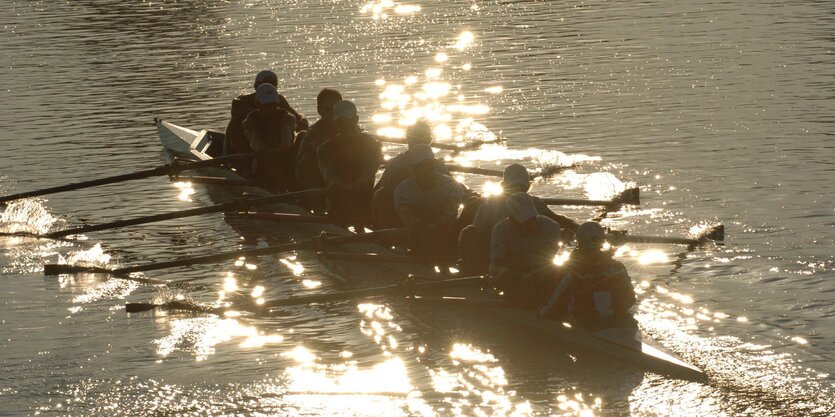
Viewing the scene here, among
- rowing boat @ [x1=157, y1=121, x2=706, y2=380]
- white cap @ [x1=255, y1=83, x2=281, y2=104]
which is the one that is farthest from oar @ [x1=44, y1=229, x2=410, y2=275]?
white cap @ [x1=255, y1=83, x2=281, y2=104]

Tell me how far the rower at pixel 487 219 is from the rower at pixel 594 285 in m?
1.38

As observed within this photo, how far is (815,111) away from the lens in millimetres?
27750

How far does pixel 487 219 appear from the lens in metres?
16.4

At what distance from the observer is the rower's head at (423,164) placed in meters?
17.5

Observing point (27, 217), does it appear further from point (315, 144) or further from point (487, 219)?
point (487, 219)

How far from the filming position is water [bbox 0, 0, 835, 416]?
48.6 ft

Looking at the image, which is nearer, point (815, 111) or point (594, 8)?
point (815, 111)

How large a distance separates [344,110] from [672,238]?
5.05 meters

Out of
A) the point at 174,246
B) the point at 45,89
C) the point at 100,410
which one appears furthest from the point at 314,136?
the point at 45,89

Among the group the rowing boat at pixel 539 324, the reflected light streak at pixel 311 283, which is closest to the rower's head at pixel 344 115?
the rowing boat at pixel 539 324

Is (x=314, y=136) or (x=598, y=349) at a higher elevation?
(x=314, y=136)

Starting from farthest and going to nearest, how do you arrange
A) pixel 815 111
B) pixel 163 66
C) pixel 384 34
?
1. pixel 384 34
2. pixel 163 66
3. pixel 815 111

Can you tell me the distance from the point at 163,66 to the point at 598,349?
1131 inches

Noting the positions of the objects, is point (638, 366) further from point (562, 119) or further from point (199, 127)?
point (199, 127)
